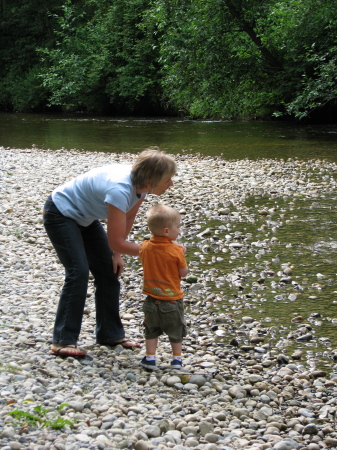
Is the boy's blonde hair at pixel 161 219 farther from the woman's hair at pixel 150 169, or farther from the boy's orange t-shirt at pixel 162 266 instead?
the woman's hair at pixel 150 169

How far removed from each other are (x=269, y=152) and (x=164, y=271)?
11966 millimetres

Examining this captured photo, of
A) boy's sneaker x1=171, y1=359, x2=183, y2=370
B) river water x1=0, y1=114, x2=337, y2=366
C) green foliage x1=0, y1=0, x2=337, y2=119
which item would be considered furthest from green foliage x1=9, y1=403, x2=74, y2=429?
green foliage x1=0, y1=0, x2=337, y2=119

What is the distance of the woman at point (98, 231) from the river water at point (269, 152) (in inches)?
62.1

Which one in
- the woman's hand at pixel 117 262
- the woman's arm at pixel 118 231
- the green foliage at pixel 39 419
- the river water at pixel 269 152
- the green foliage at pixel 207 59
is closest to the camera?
the green foliage at pixel 39 419

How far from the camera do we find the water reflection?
618 inches

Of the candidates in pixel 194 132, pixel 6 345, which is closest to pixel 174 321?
pixel 6 345

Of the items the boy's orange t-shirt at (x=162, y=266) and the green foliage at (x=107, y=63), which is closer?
the boy's orange t-shirt at (x=162, y=266)

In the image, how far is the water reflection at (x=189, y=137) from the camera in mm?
15703

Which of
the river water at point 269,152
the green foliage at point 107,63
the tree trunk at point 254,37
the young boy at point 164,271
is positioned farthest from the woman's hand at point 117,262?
the green foliage at point 107,63

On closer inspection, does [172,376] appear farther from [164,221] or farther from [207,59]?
[207,59]

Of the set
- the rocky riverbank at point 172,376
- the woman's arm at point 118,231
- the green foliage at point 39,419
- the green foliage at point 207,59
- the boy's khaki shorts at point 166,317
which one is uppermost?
the green foliage at point 207,59

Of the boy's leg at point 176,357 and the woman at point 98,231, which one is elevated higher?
the woman at point 98,231

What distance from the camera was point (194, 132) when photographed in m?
Answer: 20.9

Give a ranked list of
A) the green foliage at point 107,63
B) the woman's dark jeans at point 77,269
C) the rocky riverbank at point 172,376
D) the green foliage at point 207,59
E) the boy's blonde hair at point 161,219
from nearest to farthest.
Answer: the rocky riverbank at point 172,376 < the boy's blonde hair at point 161,219 < the woman's dark jeans at point 77,269 < the green foliage at point 207,59 < the green foliage at point 107,63
